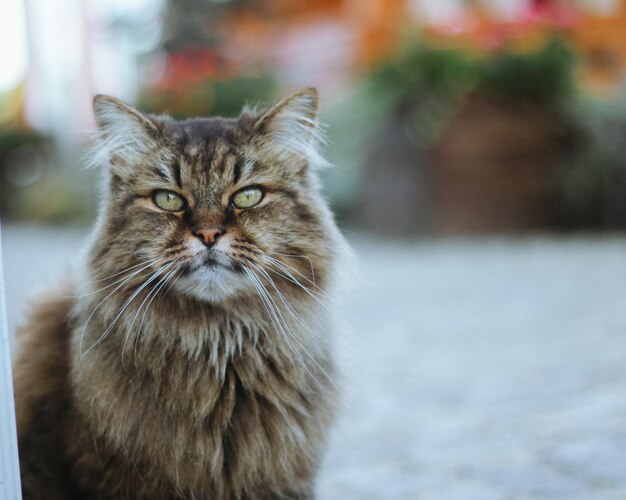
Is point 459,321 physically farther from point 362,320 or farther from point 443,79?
point 443,79

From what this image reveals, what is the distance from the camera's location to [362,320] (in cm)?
481

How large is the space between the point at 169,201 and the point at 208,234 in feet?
0.58

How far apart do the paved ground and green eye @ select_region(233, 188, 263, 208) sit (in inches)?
20.6

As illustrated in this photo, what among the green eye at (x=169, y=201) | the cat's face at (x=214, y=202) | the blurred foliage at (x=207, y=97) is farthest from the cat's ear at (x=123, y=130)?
the blurred foliage at (x=207, y=97)

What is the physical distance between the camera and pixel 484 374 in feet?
11.3

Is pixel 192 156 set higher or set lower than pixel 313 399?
higher

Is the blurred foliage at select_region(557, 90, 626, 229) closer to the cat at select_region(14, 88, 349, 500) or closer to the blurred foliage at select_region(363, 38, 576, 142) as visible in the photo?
the blurred foliage at select_region(363, 38, 576, 142)

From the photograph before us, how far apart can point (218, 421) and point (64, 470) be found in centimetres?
44

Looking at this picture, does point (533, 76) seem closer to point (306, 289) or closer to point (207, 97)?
point (207, 97)

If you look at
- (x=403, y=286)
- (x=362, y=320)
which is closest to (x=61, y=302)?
(x=362, y=320)

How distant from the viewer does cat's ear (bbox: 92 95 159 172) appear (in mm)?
1847

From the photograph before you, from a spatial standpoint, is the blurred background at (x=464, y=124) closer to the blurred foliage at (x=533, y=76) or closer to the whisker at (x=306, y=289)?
the blurred foliage at (x=533, y=76)

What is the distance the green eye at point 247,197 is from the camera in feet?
5.78

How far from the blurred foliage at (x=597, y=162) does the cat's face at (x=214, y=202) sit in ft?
17.6
